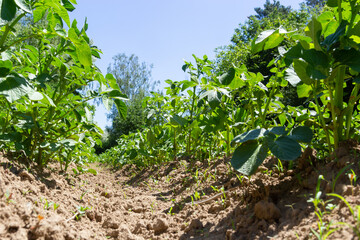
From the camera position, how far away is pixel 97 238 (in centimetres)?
158

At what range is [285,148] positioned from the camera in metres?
1.27

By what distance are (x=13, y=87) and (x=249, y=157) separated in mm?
1209

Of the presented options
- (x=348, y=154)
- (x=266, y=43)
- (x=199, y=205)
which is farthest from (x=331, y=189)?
(x=199, y=205)

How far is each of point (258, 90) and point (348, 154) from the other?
34.1 inches

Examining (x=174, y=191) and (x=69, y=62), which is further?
(x=174, y=191)

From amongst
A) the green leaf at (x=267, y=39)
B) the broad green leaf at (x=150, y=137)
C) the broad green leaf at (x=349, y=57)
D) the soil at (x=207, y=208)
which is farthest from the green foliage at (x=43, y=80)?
the broad green leaf at (x=150, y=137)

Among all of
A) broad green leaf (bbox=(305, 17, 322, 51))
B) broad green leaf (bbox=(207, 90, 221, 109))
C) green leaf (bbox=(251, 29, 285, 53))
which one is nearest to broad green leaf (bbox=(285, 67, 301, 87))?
green leaf (bbox=(251, 29, 285, 53))

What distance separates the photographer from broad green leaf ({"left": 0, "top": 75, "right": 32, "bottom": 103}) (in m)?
1.44

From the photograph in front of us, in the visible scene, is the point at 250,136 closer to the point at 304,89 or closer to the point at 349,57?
the point at 349,57

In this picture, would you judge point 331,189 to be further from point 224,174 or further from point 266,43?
point 224,174

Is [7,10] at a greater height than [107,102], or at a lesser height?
greater

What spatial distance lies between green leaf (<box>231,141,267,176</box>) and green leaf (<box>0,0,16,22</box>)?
1.15m

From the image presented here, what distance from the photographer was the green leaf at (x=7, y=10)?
1.22 m

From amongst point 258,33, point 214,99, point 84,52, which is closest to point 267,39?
point 214,99
